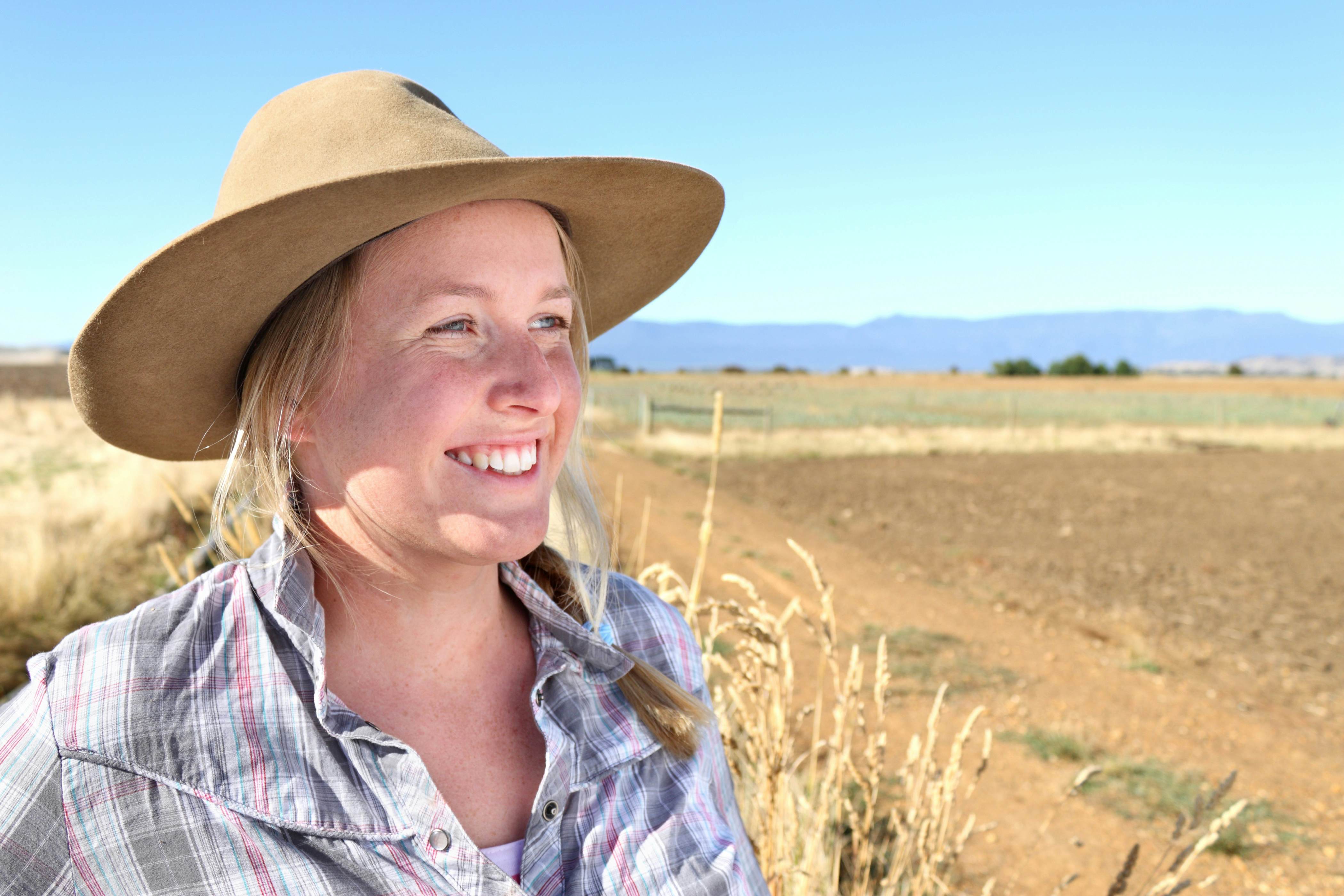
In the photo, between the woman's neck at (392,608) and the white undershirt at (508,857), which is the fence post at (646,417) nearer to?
the woman's neck at (392,608)

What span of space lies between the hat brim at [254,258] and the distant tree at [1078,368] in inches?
3465

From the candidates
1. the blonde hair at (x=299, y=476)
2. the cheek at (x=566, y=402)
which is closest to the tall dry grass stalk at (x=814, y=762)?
the blonde hair at (x=299, y=476)

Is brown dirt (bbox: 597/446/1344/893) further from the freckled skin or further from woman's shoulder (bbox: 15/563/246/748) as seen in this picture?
woman's shoulder (bbox: 15/563/246/748)

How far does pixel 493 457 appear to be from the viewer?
1.23 metres

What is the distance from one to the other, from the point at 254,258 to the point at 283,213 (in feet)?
0.34

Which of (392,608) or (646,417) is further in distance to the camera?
(646,417)

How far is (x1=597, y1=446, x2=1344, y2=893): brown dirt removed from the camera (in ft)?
13.2

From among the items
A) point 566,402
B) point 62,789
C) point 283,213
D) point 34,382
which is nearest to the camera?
point 62,789

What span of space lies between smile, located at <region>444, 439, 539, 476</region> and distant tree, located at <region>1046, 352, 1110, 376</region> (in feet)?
290

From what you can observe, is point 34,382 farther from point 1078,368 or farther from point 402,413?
point 1078,368

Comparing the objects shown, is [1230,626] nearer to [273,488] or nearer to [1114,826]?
[1114,826]

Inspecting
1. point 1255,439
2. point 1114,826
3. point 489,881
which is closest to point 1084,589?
Answer: point 1114,826

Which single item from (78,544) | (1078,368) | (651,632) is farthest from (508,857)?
(1078,368)

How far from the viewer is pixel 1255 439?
2550 centimetres
